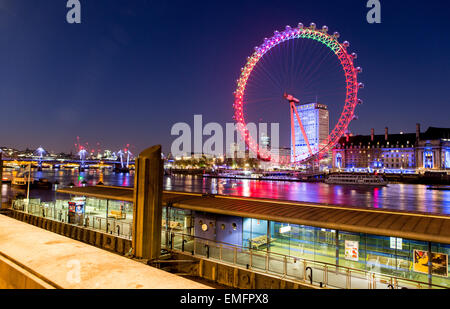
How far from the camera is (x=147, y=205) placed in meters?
11.1

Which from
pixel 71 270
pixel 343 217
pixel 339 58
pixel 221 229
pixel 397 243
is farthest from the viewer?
pixel 339 58

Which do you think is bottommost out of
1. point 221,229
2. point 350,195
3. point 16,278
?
point 350,195

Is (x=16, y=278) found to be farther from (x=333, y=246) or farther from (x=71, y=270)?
(x=333, y=246)

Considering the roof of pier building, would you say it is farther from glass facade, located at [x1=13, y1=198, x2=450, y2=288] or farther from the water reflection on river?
the water reflection on river

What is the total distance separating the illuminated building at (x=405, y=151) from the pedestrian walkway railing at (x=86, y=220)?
158 metres

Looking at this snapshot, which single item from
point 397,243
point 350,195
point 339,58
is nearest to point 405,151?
point 350,195

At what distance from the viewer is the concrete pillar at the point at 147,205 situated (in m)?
11.1

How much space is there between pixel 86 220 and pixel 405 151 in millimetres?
195342

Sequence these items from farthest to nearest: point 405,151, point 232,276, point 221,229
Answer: point 405,151 → point 221,229 → point 232,276

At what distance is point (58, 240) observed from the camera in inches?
274

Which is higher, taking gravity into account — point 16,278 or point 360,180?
point 16,278

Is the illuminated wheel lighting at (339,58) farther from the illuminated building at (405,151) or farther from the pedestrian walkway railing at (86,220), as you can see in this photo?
the illuminated building at (405,151)

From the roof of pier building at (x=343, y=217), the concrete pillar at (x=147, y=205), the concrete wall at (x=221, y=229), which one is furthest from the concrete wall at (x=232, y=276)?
the concrete pillar at (x=147, y=205)
